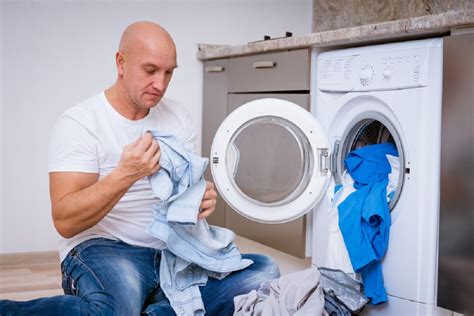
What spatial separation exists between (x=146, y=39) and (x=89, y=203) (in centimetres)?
46

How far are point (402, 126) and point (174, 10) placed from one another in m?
1.49

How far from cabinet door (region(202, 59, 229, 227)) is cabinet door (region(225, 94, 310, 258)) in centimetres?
9

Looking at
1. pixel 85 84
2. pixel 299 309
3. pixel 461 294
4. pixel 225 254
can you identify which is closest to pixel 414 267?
pixel 461 294

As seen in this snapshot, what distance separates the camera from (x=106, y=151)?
5.75 feet

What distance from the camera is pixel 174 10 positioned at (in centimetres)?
314

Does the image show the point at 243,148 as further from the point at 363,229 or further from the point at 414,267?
the point at 414,267

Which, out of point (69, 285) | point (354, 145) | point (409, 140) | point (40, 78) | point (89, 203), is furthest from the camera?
point (40, 78)

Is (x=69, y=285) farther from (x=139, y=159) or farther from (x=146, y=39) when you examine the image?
(x=146, y=39)

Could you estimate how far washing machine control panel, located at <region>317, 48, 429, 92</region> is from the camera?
1.97 metres

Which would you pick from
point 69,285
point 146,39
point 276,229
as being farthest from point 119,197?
point 276,229

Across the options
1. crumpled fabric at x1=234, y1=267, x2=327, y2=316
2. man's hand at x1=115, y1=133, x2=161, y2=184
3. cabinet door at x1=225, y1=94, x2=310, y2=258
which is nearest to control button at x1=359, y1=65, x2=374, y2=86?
cabinet door at x1=225, y1=94, x2=310, y2=258

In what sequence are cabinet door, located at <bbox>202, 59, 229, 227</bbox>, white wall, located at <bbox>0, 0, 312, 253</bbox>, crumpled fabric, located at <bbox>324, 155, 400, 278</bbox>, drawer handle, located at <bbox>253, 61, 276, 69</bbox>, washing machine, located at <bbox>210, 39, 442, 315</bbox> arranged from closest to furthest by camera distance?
1. washing machine, located at <bbox>210, 39, 442, 315</bbox>
2. crumpled fabric, located at <bbox>324, 155, 400, 278</bbox>
3. drawer handle, located at <bbox>253, 61, 276, 69</bbox>
4. white wall, located at <bbox>0, 0, 312, 253</bbox>
5. cabinet door, located at <bbox>202, 59, 229, 227</bbox>

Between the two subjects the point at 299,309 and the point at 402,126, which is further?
the point at 402,126

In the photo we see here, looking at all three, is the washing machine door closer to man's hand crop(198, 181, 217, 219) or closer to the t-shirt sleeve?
man's hand crop(198, 181, 217, 219)
